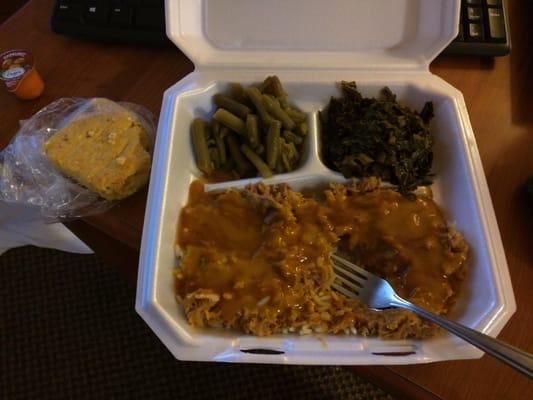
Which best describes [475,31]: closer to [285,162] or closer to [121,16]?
[285,162]

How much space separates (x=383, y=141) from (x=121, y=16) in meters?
1.02

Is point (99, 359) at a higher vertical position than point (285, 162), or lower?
lower

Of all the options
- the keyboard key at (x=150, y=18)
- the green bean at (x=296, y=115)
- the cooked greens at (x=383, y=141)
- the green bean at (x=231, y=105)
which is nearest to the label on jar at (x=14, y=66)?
the keyboard key at (x=150, y=18)

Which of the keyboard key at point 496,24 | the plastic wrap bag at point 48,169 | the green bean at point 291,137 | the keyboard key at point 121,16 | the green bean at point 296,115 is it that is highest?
the keyboard key at point 496,24

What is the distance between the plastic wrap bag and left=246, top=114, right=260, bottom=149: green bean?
0.31 metres

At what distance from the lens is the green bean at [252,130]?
1390 mm

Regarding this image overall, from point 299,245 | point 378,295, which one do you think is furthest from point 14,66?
point 378,295

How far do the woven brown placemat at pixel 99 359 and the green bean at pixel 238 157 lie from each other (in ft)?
3.51

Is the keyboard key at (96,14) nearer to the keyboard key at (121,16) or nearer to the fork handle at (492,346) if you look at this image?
the keyboard key at (121,16)

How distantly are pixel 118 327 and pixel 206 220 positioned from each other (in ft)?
4.00

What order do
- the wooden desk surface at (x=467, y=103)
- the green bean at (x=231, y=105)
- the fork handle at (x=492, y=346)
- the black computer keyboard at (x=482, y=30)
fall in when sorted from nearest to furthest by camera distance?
the fork handle at (x=492, y=346) < the wooden desk surface at (x=467, y=103) < the green bean at (x=231, y=105) < the black computer keyboard at (x=482, y=30)

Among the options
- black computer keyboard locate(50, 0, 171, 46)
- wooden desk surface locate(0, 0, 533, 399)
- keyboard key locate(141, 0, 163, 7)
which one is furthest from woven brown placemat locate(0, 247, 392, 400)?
keyboard key locate(141, 0, 163, 7)

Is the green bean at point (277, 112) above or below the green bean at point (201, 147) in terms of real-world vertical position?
above

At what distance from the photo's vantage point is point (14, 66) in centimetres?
149
